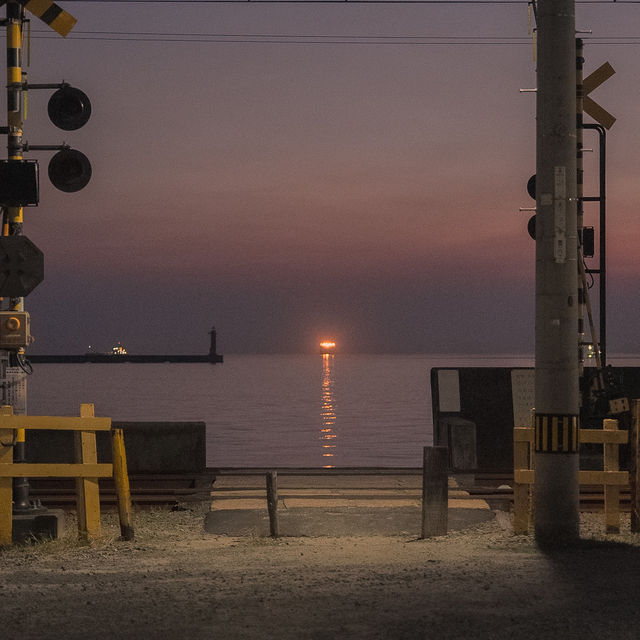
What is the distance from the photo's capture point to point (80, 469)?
1191 cm

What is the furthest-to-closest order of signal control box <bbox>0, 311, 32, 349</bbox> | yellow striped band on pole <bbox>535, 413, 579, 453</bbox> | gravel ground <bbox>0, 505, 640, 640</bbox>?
signal control box <bbox>0, 311, 32, 349</bbox>
yellow striped band on pole <bbox>535, 413, 579, 453</bbox>
gravel ground <bbox>0, 505, 640, 640</bbox>

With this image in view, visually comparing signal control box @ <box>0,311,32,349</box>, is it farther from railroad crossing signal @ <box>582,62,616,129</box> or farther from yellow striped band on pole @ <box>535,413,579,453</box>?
railroad crossing signal @ <box>582,62,616,129</box>

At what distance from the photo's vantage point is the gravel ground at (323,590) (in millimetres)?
7668

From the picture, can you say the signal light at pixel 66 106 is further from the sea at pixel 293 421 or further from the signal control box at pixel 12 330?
the sea at pixel 293 421

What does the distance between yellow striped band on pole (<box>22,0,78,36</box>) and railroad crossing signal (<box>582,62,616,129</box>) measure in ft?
29.3

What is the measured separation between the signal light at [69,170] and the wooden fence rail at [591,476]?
5.98 metres

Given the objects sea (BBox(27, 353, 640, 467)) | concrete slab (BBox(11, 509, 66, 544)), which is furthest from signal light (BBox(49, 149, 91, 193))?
sea (BBox(27, 353, 640, 467))

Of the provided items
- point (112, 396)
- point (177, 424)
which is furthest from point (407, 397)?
point (177, 424)

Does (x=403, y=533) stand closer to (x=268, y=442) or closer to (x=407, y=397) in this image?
(x=268, y=442)

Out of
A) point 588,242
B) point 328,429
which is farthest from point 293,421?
point 588,242

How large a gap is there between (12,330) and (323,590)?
17.8ft

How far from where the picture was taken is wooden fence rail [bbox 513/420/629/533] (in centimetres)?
1224

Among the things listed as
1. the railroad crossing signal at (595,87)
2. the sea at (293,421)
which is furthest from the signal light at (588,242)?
the sea at (293,421)

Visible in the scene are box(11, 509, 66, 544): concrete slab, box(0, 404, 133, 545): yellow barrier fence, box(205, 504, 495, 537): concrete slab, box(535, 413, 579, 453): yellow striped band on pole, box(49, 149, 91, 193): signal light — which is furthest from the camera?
box(205, 504, 495, 537): concrete slab
